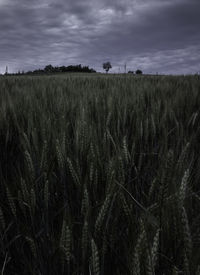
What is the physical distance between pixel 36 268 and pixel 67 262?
0.29ft

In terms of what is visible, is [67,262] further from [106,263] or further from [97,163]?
[97,163]

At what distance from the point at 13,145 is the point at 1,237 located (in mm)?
597

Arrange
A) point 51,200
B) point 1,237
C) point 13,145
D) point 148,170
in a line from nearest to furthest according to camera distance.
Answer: point 1,237 < point 51,200 < point 148,170 < point 13,145

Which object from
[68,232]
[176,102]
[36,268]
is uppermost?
[176,102]

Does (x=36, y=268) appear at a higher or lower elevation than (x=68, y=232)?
lower

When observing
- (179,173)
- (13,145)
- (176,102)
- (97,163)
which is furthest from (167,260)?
(176,102)

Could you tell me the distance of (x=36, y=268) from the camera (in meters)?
0.51

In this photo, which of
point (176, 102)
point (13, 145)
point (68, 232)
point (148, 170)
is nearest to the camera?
point (68, 232)

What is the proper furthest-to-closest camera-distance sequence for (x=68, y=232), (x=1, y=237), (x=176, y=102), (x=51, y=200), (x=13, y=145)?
(x=176, y=102), (x=13, y=145), (x=51, y=200), (x=1, y=237), (x=68, y=232)

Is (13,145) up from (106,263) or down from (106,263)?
up

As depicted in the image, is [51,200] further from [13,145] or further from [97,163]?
[13,145]

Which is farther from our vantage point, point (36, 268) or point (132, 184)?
point (132, 184)

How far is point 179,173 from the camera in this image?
639mm

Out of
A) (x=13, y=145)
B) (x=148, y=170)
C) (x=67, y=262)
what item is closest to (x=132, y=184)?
(x=148, y=170)
